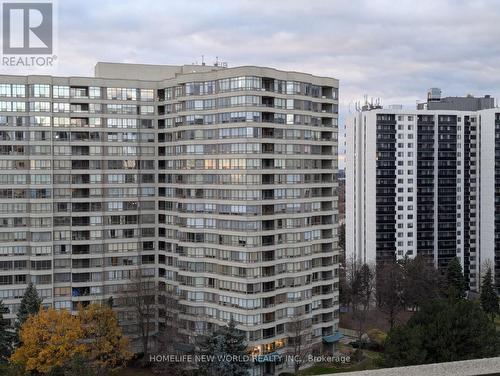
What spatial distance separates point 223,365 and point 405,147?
58578 mm

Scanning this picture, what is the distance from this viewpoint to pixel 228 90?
5594 cm

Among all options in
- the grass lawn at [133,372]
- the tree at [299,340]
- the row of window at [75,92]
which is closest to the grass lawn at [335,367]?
the tree at [299,340]

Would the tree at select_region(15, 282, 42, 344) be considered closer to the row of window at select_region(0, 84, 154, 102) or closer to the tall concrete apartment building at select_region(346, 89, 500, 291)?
the row of window at select_region(0, 84, 154, 102)

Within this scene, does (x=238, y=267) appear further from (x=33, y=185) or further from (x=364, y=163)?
(x=364, y=163)

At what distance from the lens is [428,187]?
93875 mm

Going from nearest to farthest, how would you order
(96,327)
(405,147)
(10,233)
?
(96,327)
(10,233)
(405,147)

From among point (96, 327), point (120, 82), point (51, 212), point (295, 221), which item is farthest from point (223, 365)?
point (120, 82)

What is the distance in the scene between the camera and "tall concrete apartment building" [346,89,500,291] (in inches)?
3649

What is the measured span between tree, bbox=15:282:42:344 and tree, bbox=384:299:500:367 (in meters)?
33.6

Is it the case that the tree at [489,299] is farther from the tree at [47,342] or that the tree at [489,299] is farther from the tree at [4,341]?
the tree at [4,341]

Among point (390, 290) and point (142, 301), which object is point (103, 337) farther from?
point (390, 290)

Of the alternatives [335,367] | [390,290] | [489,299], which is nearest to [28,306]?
[335,367]

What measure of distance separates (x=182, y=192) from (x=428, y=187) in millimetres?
50688

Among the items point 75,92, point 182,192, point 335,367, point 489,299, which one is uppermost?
point 75,92
